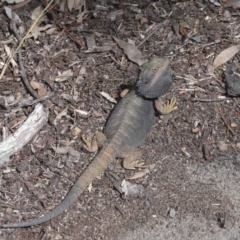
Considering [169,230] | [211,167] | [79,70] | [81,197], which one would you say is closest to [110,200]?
[81,197]

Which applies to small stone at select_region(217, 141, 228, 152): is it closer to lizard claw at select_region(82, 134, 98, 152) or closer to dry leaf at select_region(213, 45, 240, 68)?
dry leaf at select_region(213, 45, 240, 68)

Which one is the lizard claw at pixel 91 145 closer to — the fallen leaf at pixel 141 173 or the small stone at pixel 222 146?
the fallen leaf at pixel 141 173

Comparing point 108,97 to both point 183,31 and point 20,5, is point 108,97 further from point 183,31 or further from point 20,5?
point 20,5

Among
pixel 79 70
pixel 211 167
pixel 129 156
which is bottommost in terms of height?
pixel 211 167

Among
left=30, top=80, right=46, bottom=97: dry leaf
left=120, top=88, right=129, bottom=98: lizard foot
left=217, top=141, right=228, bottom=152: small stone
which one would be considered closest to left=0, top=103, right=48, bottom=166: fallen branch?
left=30, top=80, right=46, bottom=97: dry leaf

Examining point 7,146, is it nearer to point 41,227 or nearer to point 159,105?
point 41,227

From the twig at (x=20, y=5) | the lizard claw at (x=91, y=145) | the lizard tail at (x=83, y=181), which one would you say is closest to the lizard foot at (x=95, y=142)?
the lizard claw at (x=91, y=145)
